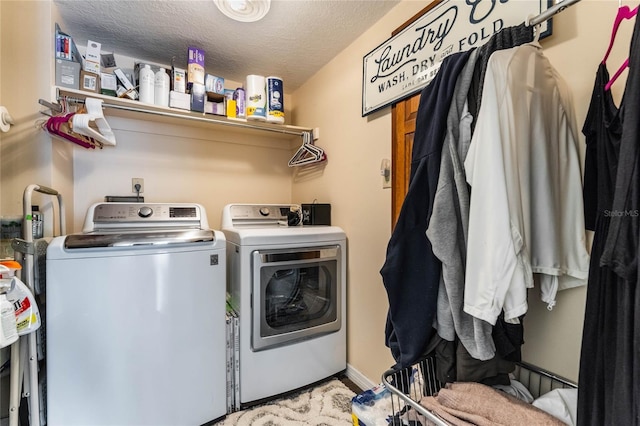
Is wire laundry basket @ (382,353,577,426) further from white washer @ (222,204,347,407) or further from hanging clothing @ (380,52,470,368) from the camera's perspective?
white washer @ (222,204,347,407)

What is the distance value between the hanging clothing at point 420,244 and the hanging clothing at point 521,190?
0.12 m

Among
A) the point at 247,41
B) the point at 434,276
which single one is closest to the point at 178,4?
the point at 247,41

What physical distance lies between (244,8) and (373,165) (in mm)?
1148

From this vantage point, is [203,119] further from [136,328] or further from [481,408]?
[481,408]

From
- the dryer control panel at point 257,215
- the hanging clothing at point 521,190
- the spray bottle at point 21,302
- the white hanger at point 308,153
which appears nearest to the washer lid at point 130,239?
the spray bottle at point 21,302

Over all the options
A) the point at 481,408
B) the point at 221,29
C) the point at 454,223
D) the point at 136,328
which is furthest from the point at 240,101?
the point at 481,408

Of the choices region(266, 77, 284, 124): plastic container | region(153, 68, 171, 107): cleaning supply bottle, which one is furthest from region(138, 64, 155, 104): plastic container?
region(266, 77, 284, 124): plastic container

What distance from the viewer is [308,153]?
2.39 metres

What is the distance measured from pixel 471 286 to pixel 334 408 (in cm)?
138

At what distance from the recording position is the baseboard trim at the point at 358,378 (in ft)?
6.02

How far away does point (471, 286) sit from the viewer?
2.49 ft

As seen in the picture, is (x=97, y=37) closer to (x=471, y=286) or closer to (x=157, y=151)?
(x=157, y=151)

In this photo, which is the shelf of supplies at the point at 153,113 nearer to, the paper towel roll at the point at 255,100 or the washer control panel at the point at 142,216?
the paper towel roll at the point at 255,100

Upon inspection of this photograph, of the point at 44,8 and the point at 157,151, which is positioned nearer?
the point at 44,8
